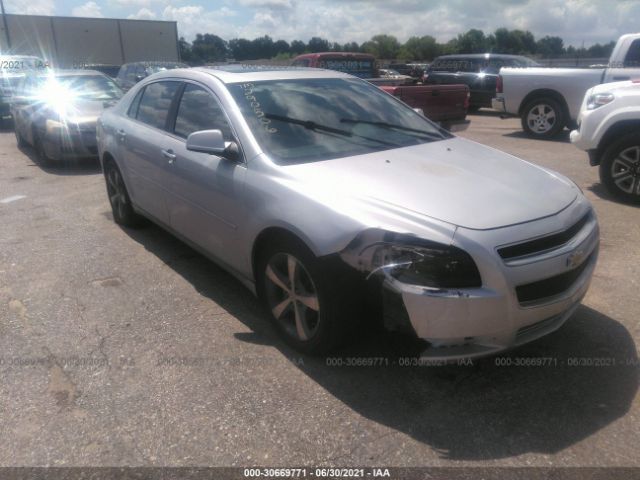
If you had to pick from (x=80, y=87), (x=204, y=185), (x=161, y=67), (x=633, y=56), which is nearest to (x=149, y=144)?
(x=204, y=185)

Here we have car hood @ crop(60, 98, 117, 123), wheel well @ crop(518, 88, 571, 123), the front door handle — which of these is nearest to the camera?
the front door handle

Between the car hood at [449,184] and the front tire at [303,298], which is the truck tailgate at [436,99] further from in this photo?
the front tire at [303,298]

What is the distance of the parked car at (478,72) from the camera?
15281mm

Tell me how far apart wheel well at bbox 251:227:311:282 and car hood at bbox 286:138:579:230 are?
29 cm

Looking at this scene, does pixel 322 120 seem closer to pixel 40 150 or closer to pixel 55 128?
pixel 55 128

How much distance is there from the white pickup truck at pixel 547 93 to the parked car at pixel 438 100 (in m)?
1.00

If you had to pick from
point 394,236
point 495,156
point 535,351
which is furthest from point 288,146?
point 535,351

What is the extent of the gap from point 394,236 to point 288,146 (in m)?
1.14

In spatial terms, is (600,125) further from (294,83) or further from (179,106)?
(179,106)

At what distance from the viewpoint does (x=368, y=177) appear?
2934mm

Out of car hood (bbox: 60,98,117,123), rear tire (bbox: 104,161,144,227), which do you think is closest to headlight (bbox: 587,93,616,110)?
rear tire (bbox: 104,161,144,227)

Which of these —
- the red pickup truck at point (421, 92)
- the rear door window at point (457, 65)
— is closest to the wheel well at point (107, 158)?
the red pickup truck at point (421, 92)

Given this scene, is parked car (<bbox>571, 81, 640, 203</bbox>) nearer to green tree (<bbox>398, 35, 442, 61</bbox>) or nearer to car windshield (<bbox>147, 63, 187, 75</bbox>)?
car windshield (<bbox>147, 63, 187, 75</bbox>)

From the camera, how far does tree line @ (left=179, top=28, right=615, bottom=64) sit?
77438 millimetres
